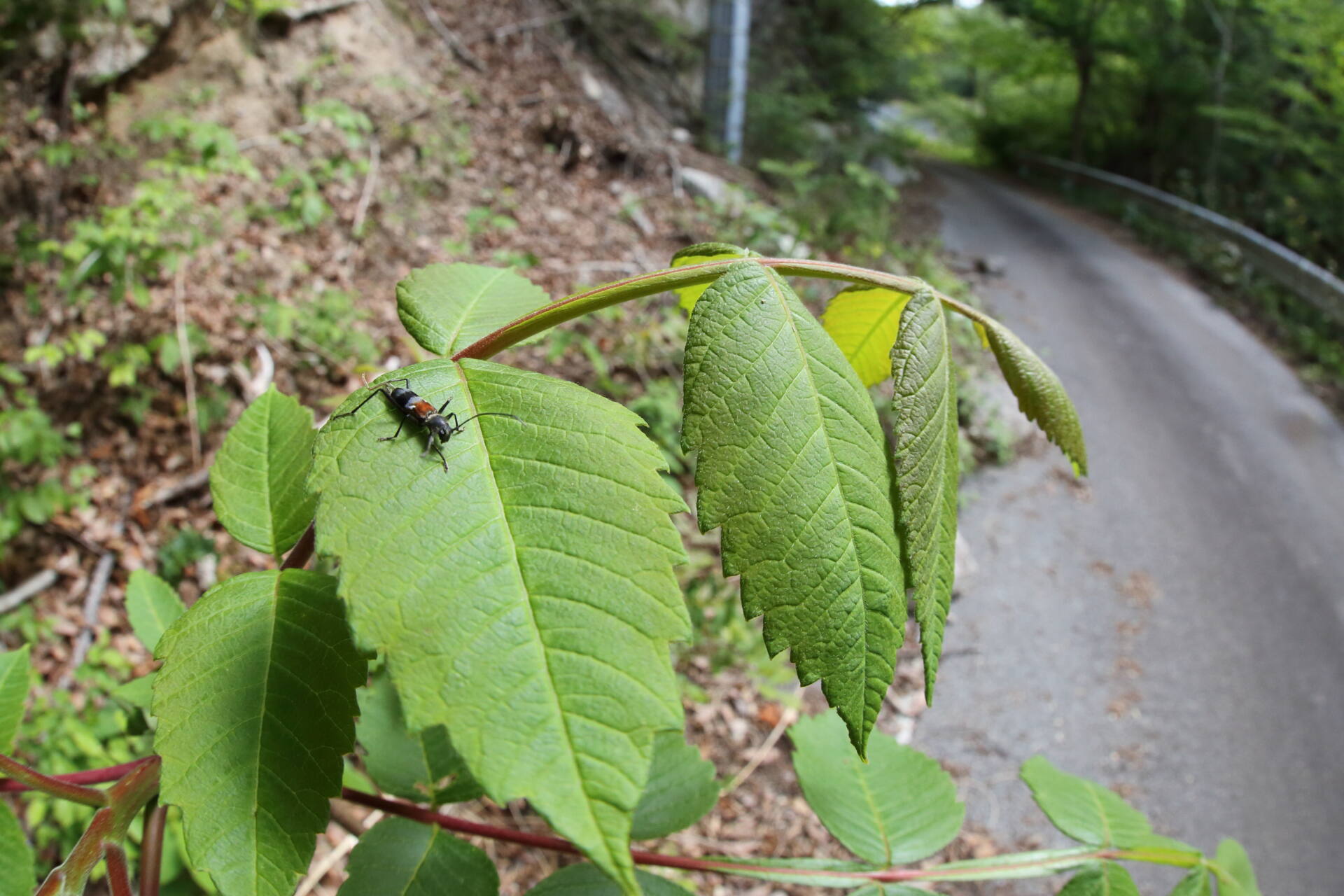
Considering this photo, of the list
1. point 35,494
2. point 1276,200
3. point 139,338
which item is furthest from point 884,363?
point 1276,200

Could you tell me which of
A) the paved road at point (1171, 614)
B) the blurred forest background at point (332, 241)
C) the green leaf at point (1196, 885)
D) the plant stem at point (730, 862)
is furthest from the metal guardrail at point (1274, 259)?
the plant stem at point (730, 862)

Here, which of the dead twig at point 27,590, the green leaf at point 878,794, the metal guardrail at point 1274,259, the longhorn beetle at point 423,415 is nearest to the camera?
the longhorn beetle at point 423,415

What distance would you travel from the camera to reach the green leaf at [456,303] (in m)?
0.77

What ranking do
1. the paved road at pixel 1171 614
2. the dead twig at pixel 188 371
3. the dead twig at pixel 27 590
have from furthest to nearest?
1. the paved road at pixel 1171 614
2. the dead twig at pixel 188 371
3. the dead twig at pixel 27 590

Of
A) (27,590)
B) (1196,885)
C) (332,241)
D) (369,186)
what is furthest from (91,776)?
(369,186)

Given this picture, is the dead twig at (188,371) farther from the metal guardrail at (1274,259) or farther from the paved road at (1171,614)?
the metal guardrail at (1274,259)

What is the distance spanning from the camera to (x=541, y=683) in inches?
19.6

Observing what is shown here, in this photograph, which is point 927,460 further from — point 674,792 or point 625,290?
point 674,792

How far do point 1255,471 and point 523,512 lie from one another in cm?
900

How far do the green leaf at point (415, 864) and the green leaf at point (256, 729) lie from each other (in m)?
0.21

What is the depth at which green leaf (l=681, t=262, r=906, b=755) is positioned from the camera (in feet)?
2.02

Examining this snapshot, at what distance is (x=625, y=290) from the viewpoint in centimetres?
71

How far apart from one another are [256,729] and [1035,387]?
766mm

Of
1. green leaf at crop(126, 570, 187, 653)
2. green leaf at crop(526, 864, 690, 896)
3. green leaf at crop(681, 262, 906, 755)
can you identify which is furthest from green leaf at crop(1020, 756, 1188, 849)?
green leaf at crop(126, 570, 187, 653)
